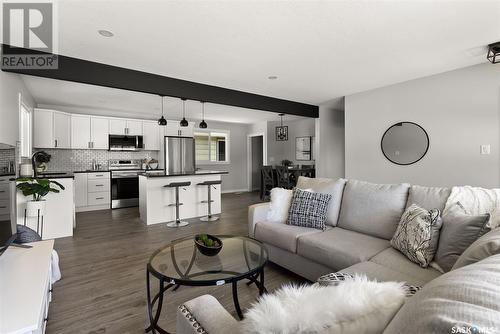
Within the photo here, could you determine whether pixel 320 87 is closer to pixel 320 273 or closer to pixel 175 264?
pixel 320 273

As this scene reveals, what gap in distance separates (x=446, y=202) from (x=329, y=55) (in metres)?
2.03

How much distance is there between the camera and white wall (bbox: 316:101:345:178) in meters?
5.91

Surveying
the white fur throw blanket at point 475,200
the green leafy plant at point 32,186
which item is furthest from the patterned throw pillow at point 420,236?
the green leafy plant at point 32,186

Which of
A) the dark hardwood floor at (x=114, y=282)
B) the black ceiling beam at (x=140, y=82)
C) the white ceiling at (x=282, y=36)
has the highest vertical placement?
the white ceiling at (x=282, y=36)

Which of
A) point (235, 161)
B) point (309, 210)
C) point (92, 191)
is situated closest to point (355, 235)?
point (309, 210)

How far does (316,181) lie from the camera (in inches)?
117

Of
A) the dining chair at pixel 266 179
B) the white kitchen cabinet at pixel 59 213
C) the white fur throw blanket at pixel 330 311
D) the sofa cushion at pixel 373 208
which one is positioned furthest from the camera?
the dining chair at pixel 266 179

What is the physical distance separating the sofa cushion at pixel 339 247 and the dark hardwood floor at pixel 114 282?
48 cm

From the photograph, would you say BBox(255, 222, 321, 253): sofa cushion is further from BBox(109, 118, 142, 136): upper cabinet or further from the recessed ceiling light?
BBox(109, 118, 142, 136): upper cabinet

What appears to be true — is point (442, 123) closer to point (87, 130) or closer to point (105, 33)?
point (105, 33)

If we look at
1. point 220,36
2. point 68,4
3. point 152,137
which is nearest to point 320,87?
point 220,36

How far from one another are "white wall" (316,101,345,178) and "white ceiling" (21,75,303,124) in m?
1.79

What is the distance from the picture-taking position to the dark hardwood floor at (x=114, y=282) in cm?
182

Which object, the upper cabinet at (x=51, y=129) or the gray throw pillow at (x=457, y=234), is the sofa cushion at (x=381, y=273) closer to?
the gray throw pillow at (x=457, y=234)
